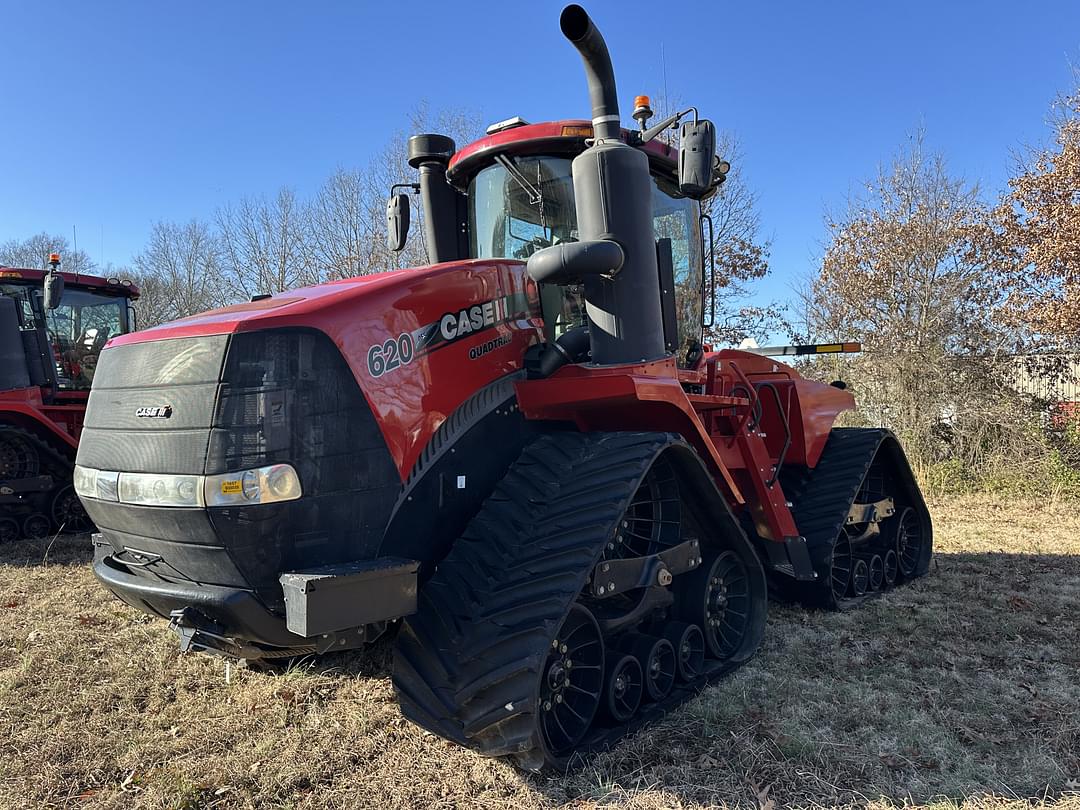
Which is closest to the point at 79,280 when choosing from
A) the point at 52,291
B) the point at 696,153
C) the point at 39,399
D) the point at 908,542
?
the point at 52,291

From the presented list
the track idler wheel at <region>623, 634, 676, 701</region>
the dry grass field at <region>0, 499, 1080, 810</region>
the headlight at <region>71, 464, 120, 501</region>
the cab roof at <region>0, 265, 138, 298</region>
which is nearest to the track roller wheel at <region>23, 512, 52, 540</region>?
the cab roof at <region>0, 265, 138, 298</region>

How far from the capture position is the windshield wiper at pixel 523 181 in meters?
4.04

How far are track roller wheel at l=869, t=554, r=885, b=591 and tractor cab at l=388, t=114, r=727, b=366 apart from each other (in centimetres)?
246

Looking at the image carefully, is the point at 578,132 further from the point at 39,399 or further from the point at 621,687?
the point at 39,399

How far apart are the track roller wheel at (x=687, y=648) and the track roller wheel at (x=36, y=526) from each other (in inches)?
296

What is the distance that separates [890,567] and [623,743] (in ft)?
12.8

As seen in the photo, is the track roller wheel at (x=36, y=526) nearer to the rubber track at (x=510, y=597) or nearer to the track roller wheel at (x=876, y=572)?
the rubber track at (x=510, y=597)

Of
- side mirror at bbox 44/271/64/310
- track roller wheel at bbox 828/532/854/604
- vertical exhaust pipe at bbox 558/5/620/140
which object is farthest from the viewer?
side mirror at bbox 44/271/64/310

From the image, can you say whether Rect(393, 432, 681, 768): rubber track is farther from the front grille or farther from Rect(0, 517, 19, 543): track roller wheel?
Rect(0, 517, 19, 543): track roller wheel

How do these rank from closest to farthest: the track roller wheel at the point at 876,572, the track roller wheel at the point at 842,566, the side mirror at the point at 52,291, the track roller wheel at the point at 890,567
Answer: the track roller wheel at the point at 842,566 → the track roller wheel at the point at 876,572 → the track roller wheel at the point at 890,567 → the side mirror at the point at 52,291

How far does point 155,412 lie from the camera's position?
8.98ft

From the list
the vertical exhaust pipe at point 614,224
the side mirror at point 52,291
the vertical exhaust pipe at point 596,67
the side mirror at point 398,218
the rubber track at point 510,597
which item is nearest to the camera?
the rubber track at point 510,597

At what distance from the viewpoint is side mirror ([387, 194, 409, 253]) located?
4.74 meters

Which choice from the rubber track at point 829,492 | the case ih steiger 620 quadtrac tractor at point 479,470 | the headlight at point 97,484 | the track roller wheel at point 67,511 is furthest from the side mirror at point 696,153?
the track roller wheel at point 67,511
